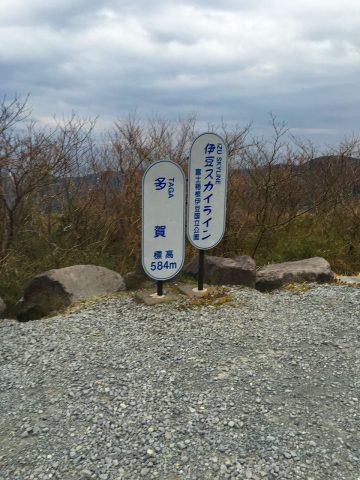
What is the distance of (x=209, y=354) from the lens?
137 inches

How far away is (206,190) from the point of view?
16.3ft

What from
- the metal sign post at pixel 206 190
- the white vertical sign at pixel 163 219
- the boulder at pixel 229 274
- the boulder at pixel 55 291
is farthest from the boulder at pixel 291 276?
the boulder at pixel 55 291

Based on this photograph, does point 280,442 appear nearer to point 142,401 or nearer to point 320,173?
point 142,401

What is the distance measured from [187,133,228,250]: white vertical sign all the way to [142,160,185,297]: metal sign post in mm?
217

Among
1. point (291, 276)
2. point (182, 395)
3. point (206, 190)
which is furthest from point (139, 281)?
point (182, 395)

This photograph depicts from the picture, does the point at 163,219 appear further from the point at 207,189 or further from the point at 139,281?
the point at 139,281

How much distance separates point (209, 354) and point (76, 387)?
113 centimetres

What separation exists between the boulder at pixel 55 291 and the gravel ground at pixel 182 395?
0.65m

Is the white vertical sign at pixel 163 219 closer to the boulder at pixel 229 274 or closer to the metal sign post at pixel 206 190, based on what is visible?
the metal sign post at pixel 206 190

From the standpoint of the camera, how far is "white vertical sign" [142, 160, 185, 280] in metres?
4.69

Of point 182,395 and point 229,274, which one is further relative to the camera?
point 229,274

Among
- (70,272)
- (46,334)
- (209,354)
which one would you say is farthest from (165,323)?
(70,272)

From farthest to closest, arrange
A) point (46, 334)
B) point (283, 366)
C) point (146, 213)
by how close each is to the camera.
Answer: point (146, 213), point (46, 334), point (283, 366)

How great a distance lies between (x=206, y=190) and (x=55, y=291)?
2.26 meters
